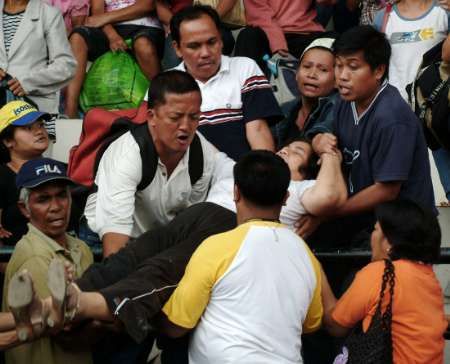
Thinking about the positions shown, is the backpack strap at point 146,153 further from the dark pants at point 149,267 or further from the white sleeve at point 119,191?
the dark pants at point 149,267

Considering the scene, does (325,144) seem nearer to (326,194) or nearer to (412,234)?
(326,194)

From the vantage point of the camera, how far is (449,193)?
646 centimetres

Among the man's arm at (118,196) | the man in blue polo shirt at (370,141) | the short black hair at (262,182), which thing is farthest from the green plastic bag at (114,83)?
the short black hair at (262,182)

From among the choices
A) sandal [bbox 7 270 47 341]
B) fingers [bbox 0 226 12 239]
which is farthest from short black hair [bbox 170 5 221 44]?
sandal [bbox 7 270 47 341]

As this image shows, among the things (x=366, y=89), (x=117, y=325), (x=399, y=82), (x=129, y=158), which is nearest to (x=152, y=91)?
(x=129, y=158)

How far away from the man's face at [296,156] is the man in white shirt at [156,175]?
1.22ft

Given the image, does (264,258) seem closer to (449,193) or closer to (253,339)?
(253,339)

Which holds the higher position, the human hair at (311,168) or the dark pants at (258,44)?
the dark pants at (258,44)

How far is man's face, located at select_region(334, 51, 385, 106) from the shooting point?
546 cm

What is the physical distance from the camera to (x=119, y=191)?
5.36m

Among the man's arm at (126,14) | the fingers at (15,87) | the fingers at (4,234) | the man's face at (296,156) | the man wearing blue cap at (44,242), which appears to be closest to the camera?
the man wearing blue cap at (44,242)

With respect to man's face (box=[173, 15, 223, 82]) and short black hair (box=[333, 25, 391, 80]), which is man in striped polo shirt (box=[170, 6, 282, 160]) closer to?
man's face (box=[173, 15, 223, 82])

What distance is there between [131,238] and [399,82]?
2.73 meters

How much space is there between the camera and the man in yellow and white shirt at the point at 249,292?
4.50 meters
